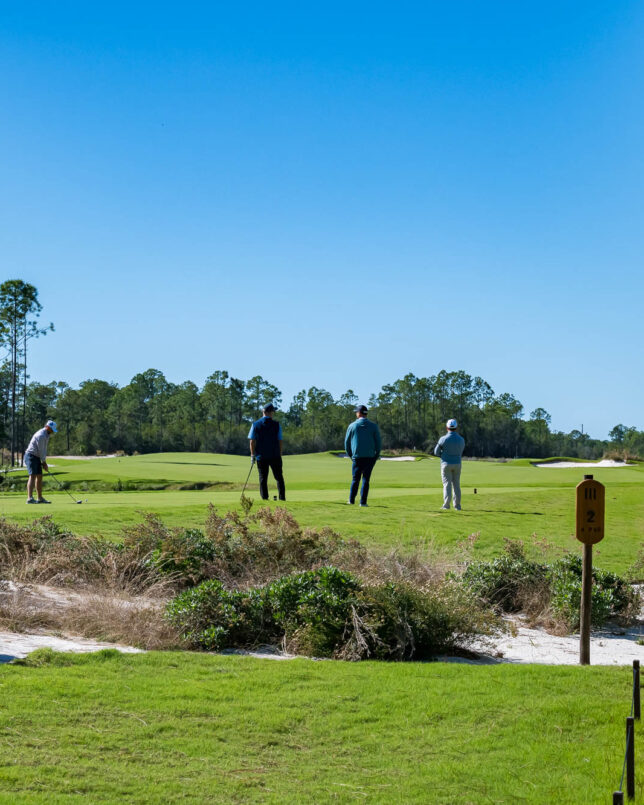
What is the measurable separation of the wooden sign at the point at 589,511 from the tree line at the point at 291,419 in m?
87.8

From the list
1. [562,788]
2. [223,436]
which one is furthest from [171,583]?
[223,436]

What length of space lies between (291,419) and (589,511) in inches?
4748

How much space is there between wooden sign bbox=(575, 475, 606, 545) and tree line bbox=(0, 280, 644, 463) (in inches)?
3455

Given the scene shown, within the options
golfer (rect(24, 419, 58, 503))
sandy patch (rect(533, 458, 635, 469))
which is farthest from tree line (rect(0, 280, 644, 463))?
golfer (rect(24, 419, 58, 503))

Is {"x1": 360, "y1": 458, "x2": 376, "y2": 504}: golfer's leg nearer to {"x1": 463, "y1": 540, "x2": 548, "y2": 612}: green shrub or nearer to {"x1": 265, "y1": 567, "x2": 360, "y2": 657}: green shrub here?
{"x1": 463, "y1": 540, "x2": 548, "y2": 612}: green shrub

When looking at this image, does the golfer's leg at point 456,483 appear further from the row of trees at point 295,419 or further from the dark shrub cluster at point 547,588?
the row of trees at point 295,419

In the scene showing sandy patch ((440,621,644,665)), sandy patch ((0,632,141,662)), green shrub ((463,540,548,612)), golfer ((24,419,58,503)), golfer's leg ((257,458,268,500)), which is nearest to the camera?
sandy patch ((0,632,141,662))

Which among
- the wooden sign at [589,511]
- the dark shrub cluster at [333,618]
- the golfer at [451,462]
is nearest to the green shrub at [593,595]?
the dark shrub cluster at [333,618]

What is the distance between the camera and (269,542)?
510 inches

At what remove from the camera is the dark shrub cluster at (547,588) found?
1246 centimetres

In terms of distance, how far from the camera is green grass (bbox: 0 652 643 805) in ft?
17.3

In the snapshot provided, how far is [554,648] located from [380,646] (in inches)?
106

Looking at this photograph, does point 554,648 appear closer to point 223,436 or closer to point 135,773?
point 135,773

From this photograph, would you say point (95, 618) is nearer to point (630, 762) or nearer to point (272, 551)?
point (272, 551)
